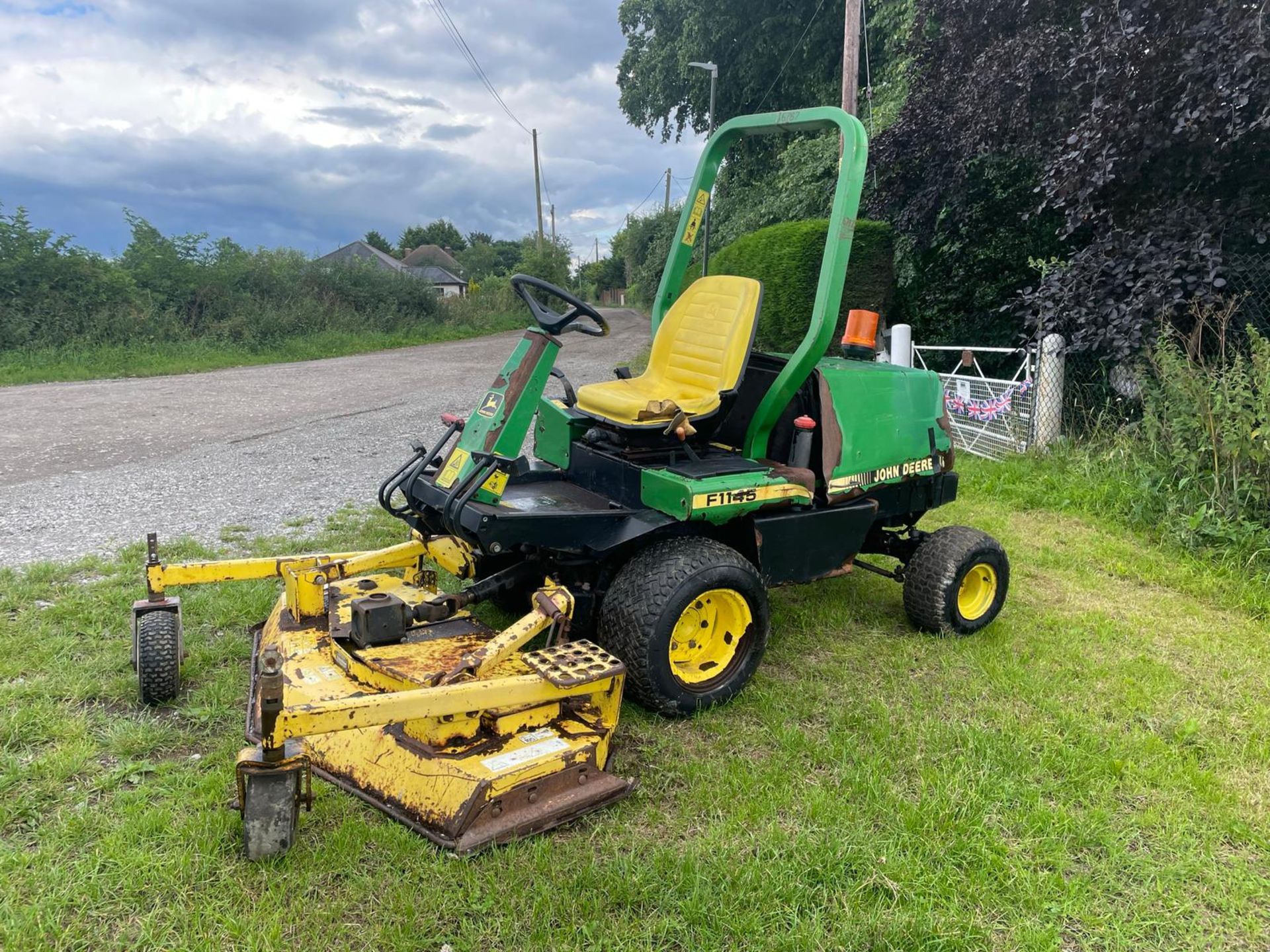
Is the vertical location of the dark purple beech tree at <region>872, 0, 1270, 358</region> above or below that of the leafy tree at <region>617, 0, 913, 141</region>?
below

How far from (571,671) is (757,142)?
20757 mm

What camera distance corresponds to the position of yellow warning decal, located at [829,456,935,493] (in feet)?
12.8

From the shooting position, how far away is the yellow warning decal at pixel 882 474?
12.8 ft

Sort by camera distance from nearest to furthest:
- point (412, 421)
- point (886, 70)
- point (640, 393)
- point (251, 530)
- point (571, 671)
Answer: point (571, 671), point (640, 393), point (251, 530), point (412, 421), point (886, 70)

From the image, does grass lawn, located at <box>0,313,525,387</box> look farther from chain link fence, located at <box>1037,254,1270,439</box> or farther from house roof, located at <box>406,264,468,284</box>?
house roof, located at <box>406,264,468,284</box>

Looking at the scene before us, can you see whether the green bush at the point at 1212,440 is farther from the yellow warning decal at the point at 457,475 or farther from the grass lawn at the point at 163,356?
the grass lawn at the point at 163,356

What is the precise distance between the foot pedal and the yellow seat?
107 centimetres

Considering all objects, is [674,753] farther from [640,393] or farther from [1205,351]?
[1205,351]

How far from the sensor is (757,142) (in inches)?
839

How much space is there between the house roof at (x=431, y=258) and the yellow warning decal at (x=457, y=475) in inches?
2633

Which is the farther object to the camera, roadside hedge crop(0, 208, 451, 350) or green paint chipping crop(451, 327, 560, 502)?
roadside hedge crop(0, 208, 451, 350)

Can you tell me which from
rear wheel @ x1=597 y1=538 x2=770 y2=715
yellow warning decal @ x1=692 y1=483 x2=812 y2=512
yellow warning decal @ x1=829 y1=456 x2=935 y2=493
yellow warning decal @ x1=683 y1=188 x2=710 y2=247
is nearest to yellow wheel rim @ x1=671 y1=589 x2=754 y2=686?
rear wheel @ x1=597 y1=538 x2=770 y2=715

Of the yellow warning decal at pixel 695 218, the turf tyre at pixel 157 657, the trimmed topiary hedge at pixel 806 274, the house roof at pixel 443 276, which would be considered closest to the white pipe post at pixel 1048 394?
the trimmed topiary hedge at pixel 806 274

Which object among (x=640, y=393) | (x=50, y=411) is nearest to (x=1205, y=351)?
(x=640, y=393)
